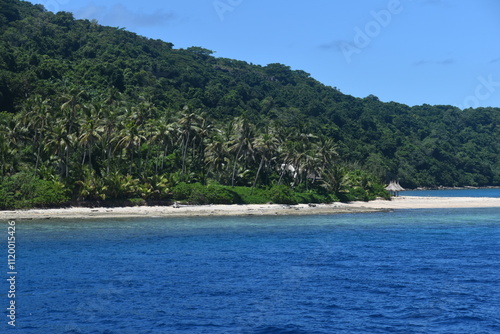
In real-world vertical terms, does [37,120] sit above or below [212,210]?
above

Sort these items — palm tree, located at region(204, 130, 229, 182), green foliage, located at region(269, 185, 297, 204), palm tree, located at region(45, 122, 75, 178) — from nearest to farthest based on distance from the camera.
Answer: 1. palm tree, located at region(45, 122, 75, 178)
2. palm tree, located at region(204, 130, 229, 182)
3. green foliage, located at region(269, 185, 297, 204)

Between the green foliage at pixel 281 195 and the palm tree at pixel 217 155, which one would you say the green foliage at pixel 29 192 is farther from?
the green foliage at pixel 281 195

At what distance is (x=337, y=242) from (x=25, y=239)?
2454cm

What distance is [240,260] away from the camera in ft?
→ 117

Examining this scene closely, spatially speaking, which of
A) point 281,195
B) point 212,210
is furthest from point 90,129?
point 281,195

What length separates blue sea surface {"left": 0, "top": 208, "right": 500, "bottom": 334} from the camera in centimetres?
2191

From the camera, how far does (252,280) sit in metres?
29.5

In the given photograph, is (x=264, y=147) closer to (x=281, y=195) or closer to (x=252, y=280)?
(x=281, y=195)

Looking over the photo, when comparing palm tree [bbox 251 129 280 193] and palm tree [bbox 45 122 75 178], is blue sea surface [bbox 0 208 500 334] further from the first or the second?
palm tree [bbox 251 129 280 193]

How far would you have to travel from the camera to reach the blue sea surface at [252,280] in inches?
862

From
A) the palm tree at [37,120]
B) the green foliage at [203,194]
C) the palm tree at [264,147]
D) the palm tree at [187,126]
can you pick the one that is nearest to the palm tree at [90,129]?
the palm tree at [37,120]

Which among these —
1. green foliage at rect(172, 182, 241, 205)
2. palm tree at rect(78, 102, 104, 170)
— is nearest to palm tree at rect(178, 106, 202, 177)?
green foliage at rect(172, 182, 241, 205)

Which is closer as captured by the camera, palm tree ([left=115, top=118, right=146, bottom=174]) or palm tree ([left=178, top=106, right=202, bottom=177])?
palm tree ([left=115, top=118, right=146, bottom=174])

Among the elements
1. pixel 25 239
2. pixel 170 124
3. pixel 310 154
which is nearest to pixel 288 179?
pixel 310 154
